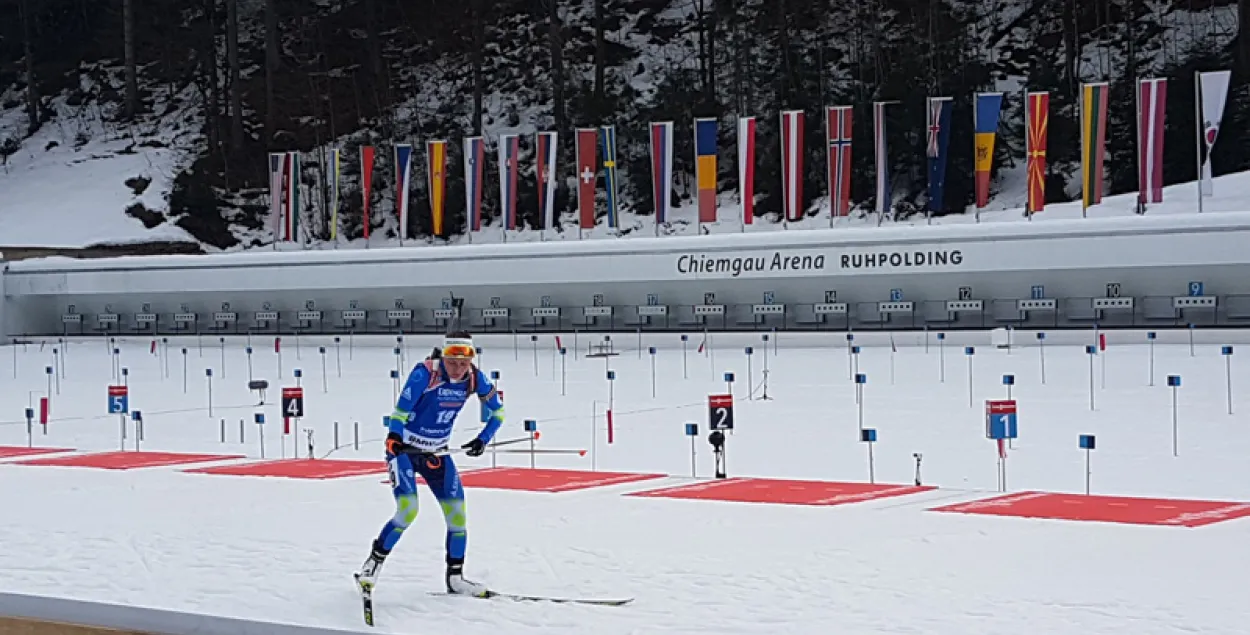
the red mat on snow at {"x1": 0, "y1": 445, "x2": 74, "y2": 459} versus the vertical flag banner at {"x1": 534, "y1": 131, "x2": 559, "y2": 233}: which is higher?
the vertical flag banner at {"x1": 534, "y1": 131, "x2": 559, "y2": 233}

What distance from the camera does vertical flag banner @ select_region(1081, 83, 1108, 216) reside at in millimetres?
31281

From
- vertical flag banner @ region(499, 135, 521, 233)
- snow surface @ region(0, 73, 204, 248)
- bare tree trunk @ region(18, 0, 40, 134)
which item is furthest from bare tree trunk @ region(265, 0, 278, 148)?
vertical flag banner @ region(499, 135, 521, 233)

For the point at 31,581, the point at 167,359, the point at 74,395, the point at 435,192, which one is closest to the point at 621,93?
the point at 435,192

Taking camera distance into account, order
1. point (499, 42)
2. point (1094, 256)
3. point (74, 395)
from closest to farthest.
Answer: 1. point (74, 395)
2. point (1094, 256)
3. point (499, 42)

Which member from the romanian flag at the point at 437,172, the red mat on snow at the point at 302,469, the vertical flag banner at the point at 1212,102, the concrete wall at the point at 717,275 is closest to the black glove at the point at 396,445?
the red mat on snow at the point at 302,469

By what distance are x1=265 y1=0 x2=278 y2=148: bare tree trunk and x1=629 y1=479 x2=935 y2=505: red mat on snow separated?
49968mm

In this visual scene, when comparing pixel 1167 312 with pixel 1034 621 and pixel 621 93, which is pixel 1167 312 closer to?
pixel 1034 621

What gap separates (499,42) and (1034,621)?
58.8 meters

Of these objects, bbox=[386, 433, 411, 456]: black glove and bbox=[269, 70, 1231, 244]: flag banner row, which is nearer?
bbox=[386, 433, 411, 456]: black glove

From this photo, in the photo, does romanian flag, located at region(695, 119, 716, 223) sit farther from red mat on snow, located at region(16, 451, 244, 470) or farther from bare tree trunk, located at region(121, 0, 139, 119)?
bare tree trunk, located at region(121, 0, 139, 119)

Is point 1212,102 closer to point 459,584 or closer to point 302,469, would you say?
point 302,469

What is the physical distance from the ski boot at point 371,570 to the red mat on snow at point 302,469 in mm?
5902

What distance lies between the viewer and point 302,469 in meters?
14.8

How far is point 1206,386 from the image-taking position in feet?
66.9
